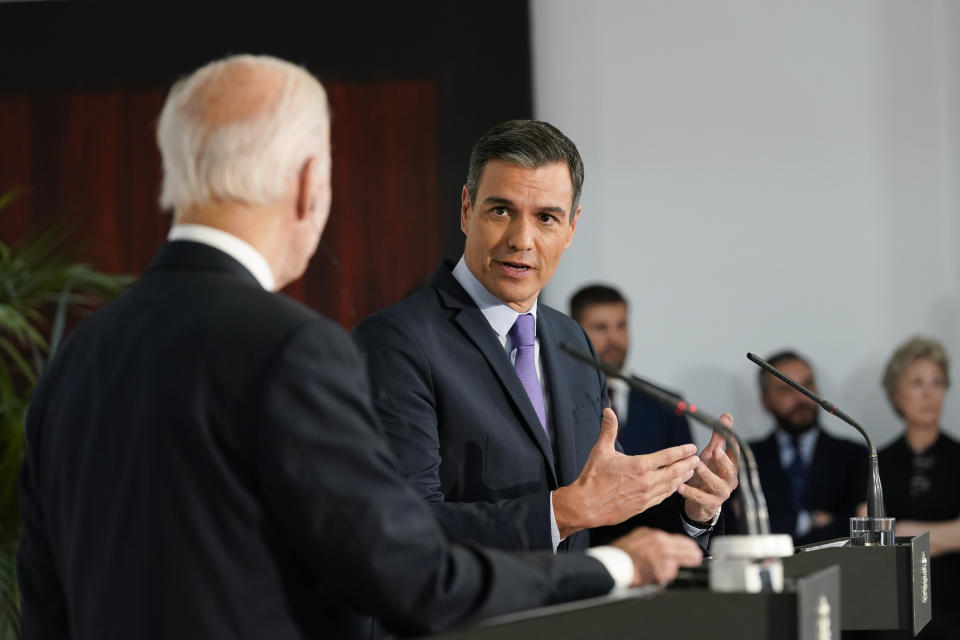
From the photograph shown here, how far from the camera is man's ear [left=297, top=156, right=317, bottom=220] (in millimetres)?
1389

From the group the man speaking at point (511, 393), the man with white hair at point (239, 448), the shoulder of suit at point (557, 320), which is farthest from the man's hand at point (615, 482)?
the shoulder of suit at point (557, 320)

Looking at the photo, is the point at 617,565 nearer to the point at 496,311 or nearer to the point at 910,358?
the point at 496,311

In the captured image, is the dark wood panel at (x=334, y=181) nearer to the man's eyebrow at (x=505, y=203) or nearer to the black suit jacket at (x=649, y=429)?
the black suit jacket at (x=649, y=429)

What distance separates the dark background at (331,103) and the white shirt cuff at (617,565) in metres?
3.70

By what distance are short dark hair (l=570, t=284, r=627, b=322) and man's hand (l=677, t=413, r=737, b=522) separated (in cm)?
269

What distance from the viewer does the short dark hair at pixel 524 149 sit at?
7.88 ft

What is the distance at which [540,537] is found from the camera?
197cm

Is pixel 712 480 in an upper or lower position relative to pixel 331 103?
lower

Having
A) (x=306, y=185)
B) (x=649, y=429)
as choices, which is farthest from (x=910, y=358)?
(x=306, y=185)

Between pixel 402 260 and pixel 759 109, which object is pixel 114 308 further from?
pixel 759 109

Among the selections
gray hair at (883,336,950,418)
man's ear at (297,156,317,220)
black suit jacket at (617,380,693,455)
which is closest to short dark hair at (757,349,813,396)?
gray hair at (883,336,950,418)

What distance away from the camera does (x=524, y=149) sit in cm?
240

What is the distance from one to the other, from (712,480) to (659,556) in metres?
0.66

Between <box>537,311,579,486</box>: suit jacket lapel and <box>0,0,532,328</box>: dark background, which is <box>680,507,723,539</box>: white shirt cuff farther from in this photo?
<box>0,0,532,328</box>: dark background
